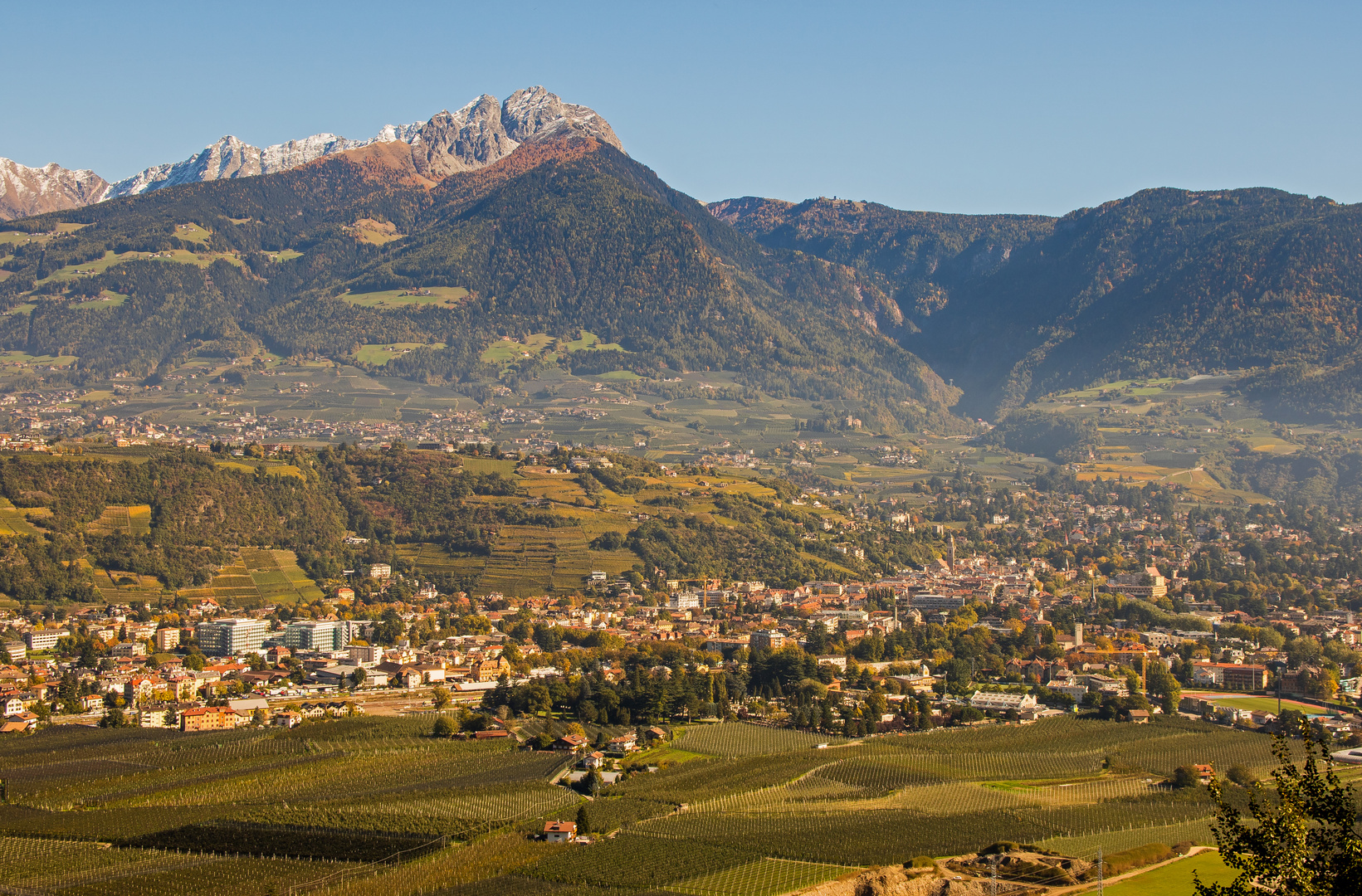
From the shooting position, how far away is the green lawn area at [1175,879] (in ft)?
127

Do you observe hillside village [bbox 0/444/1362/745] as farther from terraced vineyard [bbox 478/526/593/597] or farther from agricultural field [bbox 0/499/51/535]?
agricultural field [bbox 0/499/51/535]

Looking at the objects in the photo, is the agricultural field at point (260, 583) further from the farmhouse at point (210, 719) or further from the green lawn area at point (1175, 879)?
the green lawn area at point (1175, 879)

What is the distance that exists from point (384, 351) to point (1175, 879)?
514 ft

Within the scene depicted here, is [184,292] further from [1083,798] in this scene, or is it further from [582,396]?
[1083,798]

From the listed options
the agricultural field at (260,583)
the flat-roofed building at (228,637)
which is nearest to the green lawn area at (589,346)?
the agricultural field at (260,583)

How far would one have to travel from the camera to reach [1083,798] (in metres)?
50.0

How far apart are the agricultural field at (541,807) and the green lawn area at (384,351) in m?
127

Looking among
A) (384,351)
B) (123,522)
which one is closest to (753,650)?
(123,522)

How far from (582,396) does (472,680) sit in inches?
4202

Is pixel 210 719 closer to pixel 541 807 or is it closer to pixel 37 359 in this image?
pixel 541 807

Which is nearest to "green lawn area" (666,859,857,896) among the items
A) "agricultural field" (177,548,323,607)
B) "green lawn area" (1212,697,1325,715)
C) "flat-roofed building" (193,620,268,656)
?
"green lawn area" (1212,697,1325,715)

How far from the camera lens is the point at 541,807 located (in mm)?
46844

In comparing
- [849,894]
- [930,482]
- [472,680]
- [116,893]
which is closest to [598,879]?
[849,894]

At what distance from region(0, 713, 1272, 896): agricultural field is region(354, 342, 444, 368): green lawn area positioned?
127m
